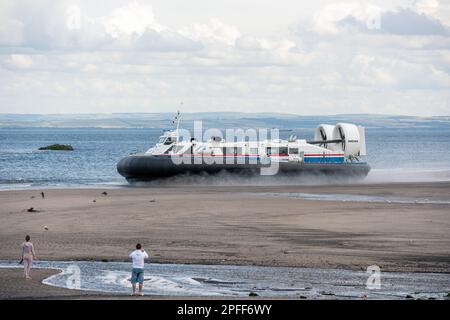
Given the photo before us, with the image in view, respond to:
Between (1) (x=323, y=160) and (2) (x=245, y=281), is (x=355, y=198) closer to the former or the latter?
(1) (x=323, y=160)

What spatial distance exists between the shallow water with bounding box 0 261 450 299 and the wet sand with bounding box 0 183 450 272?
2.26 ft

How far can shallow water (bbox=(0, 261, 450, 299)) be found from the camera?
50.3 feet

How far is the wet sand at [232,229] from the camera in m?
18.9

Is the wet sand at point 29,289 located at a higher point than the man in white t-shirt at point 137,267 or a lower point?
lower

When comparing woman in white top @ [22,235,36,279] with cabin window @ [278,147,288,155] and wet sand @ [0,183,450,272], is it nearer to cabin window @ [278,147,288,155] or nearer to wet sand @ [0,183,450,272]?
wet sand @ [0,183,450,272]

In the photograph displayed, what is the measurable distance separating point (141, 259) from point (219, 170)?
2283 cm

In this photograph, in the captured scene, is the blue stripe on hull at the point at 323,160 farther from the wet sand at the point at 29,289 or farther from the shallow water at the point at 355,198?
→ the wet sand at the point at 29,289

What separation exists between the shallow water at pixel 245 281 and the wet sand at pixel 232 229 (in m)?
0.69
